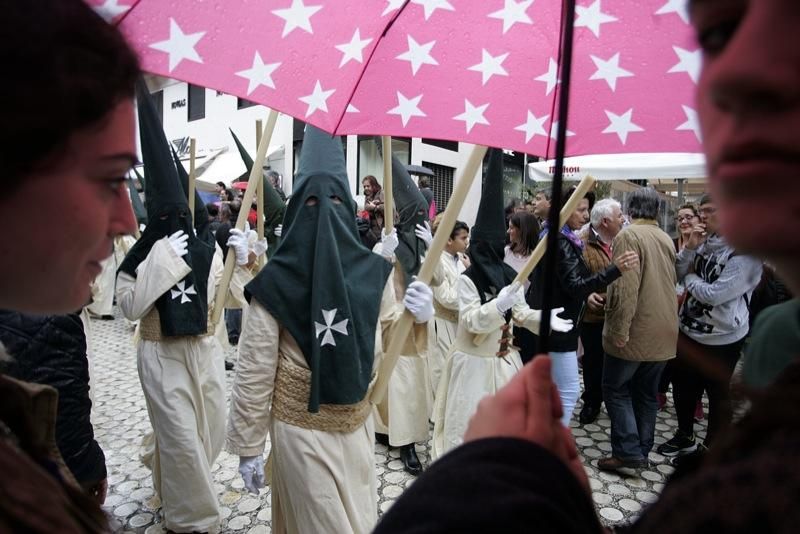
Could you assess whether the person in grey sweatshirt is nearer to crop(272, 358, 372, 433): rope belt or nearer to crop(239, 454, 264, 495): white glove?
crop(272, 358, 372, 433): rope belt

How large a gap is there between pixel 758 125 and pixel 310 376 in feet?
6.53

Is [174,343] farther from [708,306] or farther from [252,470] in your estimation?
[708,306]

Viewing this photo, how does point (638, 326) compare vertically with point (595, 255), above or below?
below

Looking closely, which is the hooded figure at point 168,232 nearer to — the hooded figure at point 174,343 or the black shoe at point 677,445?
the hooded figure at point 174,343

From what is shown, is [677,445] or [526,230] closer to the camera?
[526,230]

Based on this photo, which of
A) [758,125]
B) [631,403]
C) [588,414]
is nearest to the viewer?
[758,125]

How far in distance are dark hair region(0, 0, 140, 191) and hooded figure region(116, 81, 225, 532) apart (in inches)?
95.2

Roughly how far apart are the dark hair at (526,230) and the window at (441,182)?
13.1 metres

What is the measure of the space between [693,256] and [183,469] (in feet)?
13.0

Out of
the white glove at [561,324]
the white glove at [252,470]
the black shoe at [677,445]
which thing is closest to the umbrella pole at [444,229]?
the white glove at [252,470]

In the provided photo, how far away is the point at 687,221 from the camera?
4.42 metres

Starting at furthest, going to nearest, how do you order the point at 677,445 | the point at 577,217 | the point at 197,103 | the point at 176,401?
1. the point at 197,103
2. the point at 577,217
3. the point at 677,445
4. the point at 176,401

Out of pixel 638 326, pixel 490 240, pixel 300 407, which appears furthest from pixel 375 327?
pixel 638 326

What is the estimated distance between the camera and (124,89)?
0.78 m
